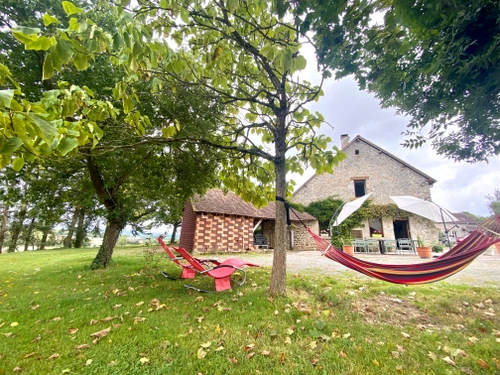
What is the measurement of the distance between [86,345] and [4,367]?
2.12ft

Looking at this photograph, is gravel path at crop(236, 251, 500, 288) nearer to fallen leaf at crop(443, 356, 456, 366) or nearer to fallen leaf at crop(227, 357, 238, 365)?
fallen leaf at crop(443, 356, 456, 366)

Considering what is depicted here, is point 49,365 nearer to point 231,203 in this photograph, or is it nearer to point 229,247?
point 229,247

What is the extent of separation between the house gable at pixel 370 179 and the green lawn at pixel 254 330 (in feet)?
44.0

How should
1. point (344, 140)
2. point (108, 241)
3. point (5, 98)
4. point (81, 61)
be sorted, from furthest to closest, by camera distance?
1. point (344, 140)
2. point (108, 241)
3. point (81, 61)
4. point (5, 98)

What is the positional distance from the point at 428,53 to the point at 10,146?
4.19m

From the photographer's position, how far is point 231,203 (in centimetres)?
1481

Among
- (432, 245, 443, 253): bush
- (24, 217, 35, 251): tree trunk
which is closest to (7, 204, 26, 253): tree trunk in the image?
(24, 217, 35, 251): tree trunk

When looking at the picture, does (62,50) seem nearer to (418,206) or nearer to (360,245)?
(418,206)

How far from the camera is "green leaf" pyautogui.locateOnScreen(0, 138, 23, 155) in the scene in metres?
1.12

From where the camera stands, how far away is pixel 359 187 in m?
17.6

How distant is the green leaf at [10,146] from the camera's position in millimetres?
1122

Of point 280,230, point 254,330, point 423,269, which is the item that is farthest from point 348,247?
point 254,330

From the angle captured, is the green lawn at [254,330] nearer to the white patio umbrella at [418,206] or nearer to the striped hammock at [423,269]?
the striped hammock at [423,269]

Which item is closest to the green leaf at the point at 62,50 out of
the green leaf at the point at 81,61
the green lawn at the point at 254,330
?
the green leaf at the point at 81,61
